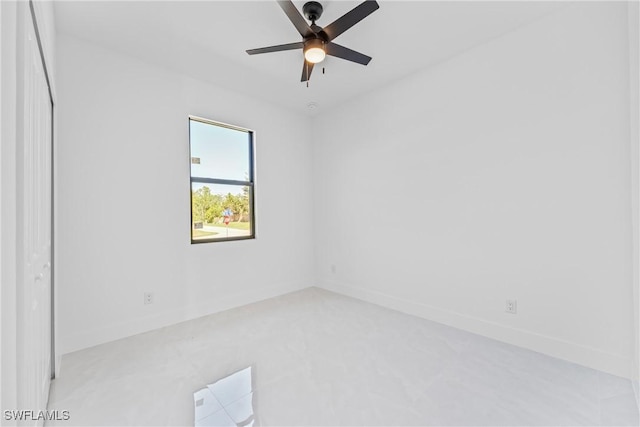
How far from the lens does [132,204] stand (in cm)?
283

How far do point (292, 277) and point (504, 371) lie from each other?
2.77 meters

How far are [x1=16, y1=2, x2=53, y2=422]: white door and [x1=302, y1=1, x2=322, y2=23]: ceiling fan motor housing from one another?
5.29 feet

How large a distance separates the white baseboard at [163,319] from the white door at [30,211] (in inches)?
23.0

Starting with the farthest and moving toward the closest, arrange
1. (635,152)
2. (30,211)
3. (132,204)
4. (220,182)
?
1. (220,182)
2. (132,204)
3. (635,152)
4. (30,211)

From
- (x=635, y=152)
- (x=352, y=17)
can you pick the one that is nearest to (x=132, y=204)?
(x=352, y=17)

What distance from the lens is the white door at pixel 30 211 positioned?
81 cm

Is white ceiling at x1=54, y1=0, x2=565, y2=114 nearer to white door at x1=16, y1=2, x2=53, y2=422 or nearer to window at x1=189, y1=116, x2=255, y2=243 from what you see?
window at x1=189, y1=116, x2=255, y2=243

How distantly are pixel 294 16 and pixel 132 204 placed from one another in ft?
7.35

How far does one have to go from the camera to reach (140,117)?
2.88m

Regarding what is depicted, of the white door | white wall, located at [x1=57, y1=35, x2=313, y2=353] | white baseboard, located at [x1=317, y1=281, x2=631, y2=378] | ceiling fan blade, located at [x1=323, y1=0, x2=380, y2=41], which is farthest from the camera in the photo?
white wall, located at [x1=57, y1=35, x2=313, y2=353]

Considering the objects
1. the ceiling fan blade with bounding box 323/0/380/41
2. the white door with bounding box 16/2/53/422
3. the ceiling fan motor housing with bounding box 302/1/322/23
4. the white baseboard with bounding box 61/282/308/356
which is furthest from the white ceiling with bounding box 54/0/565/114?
the white baseboard with bounding box 61/282/308/356

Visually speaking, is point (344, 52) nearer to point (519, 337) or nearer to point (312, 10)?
point (312, 10)

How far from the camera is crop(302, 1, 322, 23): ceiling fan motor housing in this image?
212 cm
